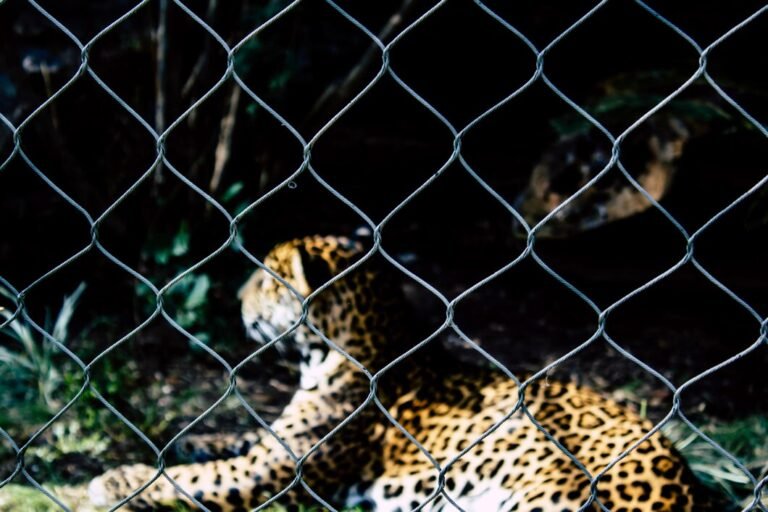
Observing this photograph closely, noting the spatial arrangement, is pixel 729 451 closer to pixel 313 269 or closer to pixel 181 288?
pixel 313 269

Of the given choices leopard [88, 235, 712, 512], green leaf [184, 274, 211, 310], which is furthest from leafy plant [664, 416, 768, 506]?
green leaf [184, 274, 211, 310]

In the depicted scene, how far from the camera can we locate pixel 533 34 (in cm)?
488

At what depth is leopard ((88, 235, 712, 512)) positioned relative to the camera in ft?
10.0

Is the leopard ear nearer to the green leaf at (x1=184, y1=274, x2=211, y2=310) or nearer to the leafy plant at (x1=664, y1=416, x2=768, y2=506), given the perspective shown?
the green leaf at (x1=184, y1=274, x2=211, y2=310)

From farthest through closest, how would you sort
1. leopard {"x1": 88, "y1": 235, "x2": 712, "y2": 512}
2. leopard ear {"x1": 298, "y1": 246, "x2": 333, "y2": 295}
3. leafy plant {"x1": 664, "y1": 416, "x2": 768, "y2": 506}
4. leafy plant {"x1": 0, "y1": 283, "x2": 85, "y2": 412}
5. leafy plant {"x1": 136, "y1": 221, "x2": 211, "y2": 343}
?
leafy plant {"x1": 136, "y1": 221, "x2": 211, "y2": 343}
leafy plant {"x1": 0, "y1": 283, "x2": 85, "y2": 412}
leafy plant {"x1": 664, "y1": 416, "x2": 768, "y2": 506}
leopard ear {"x1": 298, "y1": 246, "x2": 333, "y2": 295}
leopard {"x1": 88, "y1": 235, "x2": 712, "y2": 512}

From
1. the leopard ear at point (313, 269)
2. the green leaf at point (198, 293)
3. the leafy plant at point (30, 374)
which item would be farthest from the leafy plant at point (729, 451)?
the leafy plant at point (30, 374)

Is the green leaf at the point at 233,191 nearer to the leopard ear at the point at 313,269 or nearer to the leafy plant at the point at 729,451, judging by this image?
the leopard ear at the point at 313,269

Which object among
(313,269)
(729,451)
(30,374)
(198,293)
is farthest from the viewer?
(198,293)

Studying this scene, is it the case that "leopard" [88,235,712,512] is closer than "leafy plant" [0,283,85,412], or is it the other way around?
"leopard" [88,235,712,512]

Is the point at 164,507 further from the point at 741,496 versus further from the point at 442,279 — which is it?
the point at 442,279

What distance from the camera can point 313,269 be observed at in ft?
11.0

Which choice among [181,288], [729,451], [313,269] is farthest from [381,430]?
[729,451]

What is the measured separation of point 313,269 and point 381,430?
0.63 m

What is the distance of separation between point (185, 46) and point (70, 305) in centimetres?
123
